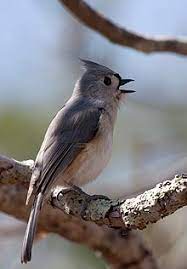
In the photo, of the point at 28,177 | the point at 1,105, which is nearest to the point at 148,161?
the point at 1,105

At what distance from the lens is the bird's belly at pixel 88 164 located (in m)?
4.05

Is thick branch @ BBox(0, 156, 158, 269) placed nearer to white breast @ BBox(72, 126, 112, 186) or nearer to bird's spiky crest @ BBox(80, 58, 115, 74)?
white breast @ BBox(72, 126, 112, 186)

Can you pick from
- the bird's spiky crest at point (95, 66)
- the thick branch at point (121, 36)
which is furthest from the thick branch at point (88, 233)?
the thick branch at point (121, 36)

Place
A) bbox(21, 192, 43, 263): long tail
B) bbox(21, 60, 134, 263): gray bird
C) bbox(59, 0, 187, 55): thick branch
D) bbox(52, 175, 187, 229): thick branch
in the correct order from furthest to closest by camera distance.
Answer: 1. bbox(59, 0, 187, 55): thick branch
2. bbox(21, 60, 134, 263): gray bird
3. bbox(21, 192, 43, 263): long tail
4. bbox(52, 175, 187, 229): thick branch

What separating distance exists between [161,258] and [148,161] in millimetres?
936

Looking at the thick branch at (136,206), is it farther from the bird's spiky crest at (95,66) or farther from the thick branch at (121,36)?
the bird's spiky crest at (95,66)

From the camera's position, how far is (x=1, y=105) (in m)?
6.18

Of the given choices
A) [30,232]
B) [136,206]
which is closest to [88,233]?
[30,232]

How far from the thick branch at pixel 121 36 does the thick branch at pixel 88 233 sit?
1042 mm

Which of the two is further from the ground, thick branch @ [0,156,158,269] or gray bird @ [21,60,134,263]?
gray bird @ [21,60,134,263]

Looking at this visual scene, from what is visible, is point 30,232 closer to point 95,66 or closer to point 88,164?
point 88,164

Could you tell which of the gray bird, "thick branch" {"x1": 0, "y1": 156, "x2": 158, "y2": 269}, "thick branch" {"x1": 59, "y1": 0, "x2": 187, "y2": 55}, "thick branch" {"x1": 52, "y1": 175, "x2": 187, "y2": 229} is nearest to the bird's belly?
the gray bird

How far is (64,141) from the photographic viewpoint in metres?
4.09

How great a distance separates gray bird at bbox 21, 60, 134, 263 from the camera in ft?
12.1
